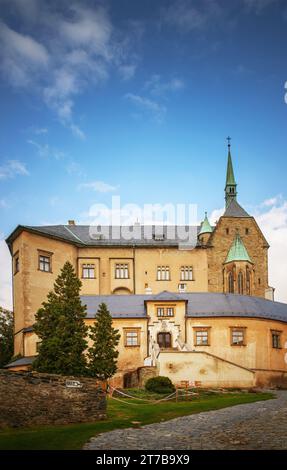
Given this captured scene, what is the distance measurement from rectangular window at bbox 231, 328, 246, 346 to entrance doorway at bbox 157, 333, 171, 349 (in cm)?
528

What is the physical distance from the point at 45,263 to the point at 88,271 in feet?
21.8

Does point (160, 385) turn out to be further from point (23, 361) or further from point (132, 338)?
point (23, 361)

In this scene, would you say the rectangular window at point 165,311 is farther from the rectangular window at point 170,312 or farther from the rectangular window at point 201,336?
the rectangular window at point 201,336

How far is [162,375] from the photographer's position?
48688 millimetres

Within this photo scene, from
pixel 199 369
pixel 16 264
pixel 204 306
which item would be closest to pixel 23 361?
pixel 16 264

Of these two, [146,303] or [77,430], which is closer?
[77,430]

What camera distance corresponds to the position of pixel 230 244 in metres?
75.4

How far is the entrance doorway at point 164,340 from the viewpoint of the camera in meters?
56.1

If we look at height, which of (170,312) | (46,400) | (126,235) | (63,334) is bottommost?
(46,400)

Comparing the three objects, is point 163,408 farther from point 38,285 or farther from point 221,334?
point 38,285

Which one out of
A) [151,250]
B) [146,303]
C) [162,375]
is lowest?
[162,375]

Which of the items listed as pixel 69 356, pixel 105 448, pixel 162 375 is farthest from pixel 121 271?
pixel 105 448

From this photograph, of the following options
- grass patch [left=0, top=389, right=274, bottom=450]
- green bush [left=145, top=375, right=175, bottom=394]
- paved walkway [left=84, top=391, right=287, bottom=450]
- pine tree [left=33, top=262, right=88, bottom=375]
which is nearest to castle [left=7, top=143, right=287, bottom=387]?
green bush [left=145, top=375, right=175, bottom=394]

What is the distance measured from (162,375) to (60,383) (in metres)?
20.9
